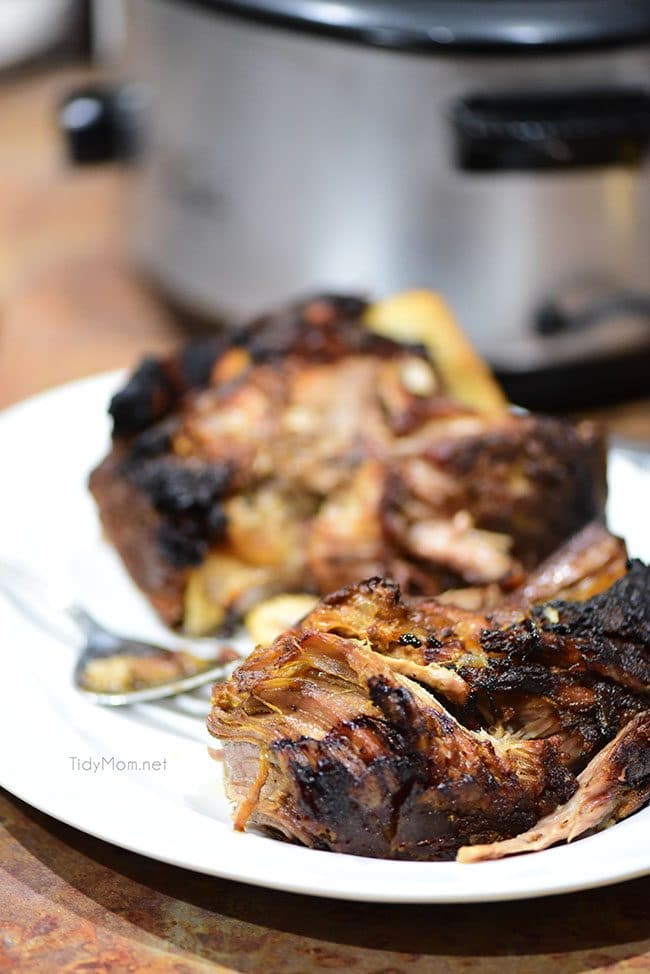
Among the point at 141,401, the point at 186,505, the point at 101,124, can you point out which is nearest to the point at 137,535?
the point at 186,505

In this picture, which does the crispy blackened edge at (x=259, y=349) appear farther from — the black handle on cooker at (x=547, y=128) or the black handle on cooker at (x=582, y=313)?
the black handle on cooker at (x=582, y=313)

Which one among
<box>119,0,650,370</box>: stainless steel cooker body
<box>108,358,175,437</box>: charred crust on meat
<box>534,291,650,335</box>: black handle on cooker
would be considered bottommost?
<box>534,291,650,335</box>: black handle on cooker

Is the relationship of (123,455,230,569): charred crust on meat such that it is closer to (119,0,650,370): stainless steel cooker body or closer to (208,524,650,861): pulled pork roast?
(208,524,650,861): pulled pork roast

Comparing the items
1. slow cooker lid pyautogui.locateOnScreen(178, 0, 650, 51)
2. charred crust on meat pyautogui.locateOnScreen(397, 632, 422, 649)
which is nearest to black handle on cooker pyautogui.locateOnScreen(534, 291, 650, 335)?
slow cooker lid pyautogui.locateOnScreen(178, 0, 650, 51)

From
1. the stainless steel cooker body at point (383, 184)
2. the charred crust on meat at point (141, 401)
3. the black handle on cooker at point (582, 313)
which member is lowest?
the black handle on cooker at point (582, 313)

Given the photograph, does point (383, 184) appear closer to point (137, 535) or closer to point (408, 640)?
point (137, 535)

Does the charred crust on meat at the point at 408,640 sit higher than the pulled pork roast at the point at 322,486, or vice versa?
the charred crust on meat at the point at 408,640

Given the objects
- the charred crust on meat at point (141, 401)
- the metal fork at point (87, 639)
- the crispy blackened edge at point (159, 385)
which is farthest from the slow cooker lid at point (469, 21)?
the metal fork at point (87, 639)
